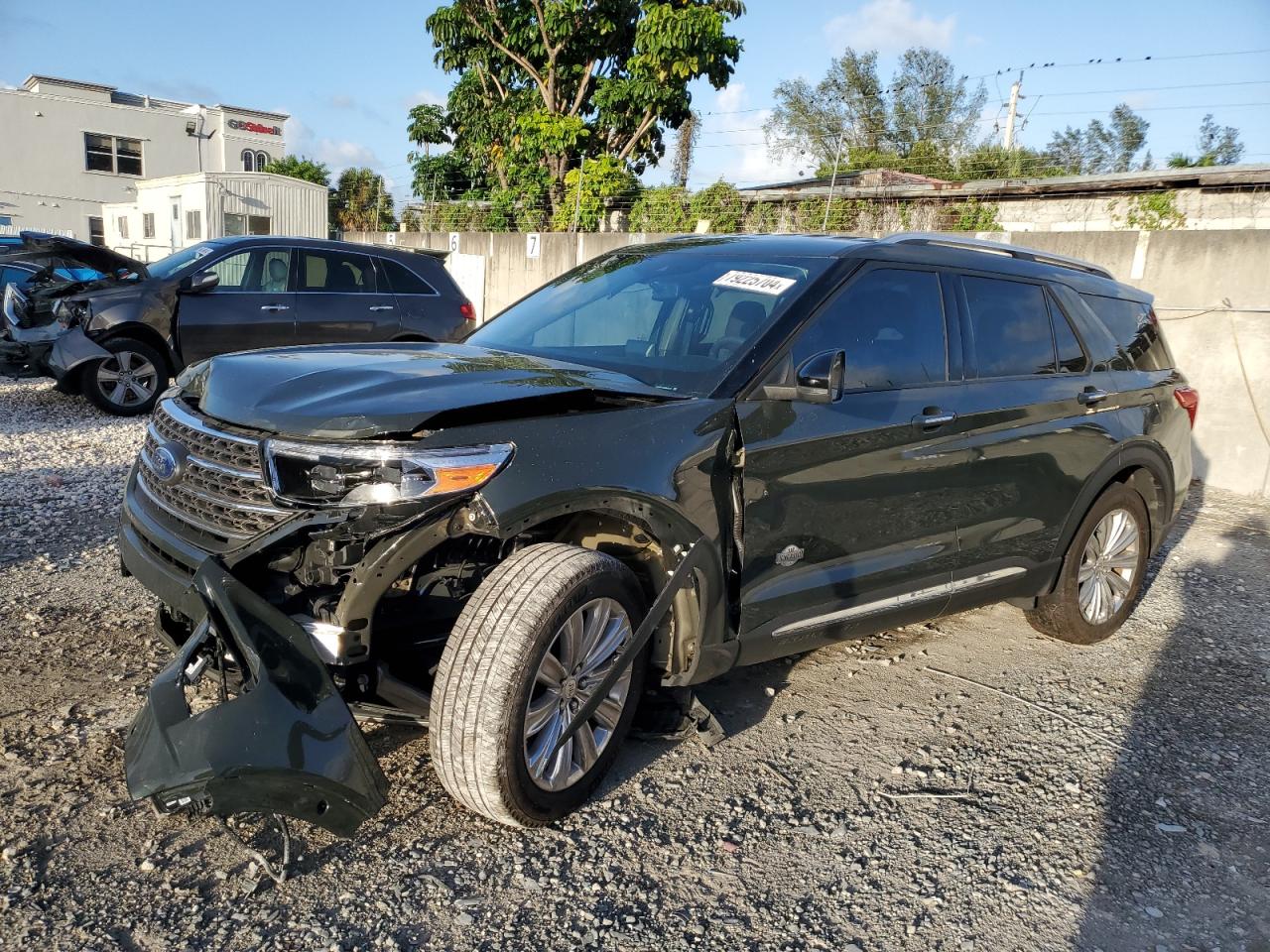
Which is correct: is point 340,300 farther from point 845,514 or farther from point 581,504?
point 581,504

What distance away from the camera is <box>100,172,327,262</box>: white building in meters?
27.5

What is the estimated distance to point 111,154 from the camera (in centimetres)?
3850

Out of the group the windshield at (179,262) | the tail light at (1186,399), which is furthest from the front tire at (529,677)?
the windshield at (179,262)

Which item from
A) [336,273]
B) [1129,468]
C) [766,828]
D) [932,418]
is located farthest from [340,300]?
[766,828]

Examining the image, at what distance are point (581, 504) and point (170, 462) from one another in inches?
52.7

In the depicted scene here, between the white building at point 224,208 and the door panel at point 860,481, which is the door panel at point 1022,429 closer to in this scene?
the door panel at point 860,481

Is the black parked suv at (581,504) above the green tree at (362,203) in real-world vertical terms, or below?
below

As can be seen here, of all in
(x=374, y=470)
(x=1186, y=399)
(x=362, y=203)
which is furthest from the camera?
(x=362, y=203)

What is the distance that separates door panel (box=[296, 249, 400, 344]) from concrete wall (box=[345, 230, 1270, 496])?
7305 millimetres

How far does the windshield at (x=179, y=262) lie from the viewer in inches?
354

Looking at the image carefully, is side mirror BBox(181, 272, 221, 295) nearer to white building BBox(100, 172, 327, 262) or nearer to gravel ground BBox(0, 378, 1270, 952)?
gravel ground BBox(0, 378, 1270, 952)

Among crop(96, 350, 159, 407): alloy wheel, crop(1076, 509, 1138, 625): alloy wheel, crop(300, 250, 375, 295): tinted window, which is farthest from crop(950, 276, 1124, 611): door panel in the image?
crop(96, 350, 159, 407): alloy wheel

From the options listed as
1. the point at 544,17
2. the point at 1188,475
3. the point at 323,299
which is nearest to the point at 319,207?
the point at 544,17

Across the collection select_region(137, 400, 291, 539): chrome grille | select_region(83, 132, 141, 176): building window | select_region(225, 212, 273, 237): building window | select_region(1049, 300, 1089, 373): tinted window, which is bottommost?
select_region(137, 400, 291, 539): chrome grille
